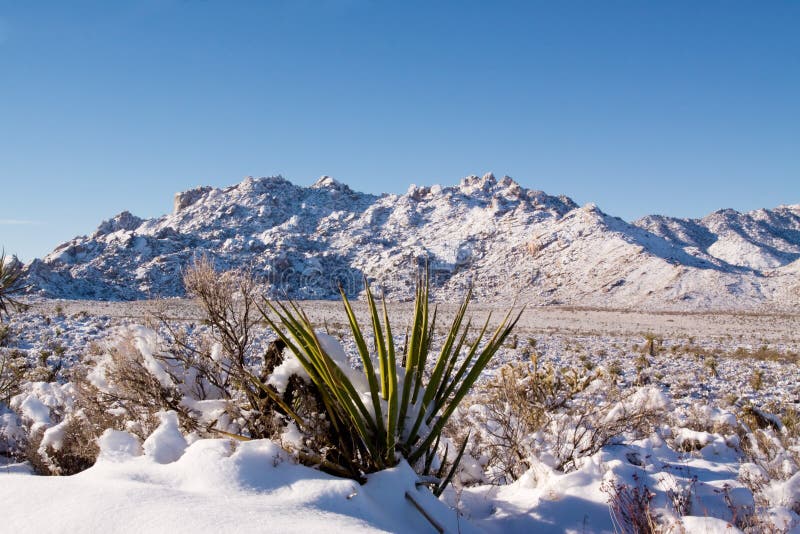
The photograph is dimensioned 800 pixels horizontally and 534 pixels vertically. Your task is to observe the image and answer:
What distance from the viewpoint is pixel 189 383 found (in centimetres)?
380

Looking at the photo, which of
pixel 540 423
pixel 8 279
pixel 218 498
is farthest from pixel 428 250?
pixel 218 498

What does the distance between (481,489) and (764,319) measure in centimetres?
3585

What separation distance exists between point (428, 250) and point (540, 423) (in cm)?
6012

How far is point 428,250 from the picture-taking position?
211 ft

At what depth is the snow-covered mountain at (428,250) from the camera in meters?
45.7

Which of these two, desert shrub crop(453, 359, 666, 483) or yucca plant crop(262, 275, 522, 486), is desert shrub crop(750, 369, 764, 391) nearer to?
desert shrub crop(453, 359, 666, 483)

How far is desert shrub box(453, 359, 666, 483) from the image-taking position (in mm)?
4062

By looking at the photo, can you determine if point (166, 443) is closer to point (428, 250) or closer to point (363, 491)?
point (363, 491)

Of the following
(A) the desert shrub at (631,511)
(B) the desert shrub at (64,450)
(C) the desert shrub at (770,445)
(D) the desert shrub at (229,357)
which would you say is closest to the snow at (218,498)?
(D) the desert shrub at (229,357)

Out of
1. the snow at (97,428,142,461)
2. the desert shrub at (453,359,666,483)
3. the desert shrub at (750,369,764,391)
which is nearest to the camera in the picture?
the snow at (97,428,142,461)

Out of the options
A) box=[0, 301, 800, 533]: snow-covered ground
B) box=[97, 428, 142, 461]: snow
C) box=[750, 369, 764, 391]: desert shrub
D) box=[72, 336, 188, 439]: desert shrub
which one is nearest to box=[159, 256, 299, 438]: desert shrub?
box=[72, 336, 188, 439]: desert shrub

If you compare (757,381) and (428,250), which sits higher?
(428,250)

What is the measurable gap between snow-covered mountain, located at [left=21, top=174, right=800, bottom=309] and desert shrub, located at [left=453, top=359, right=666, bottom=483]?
25.4 meters

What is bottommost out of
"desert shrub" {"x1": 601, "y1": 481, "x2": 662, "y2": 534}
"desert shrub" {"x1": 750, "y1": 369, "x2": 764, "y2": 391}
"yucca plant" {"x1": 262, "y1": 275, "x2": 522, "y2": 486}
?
"desert shrub" {"x1": 750, "y1": 369, "x2": 764, "y2": 391}
